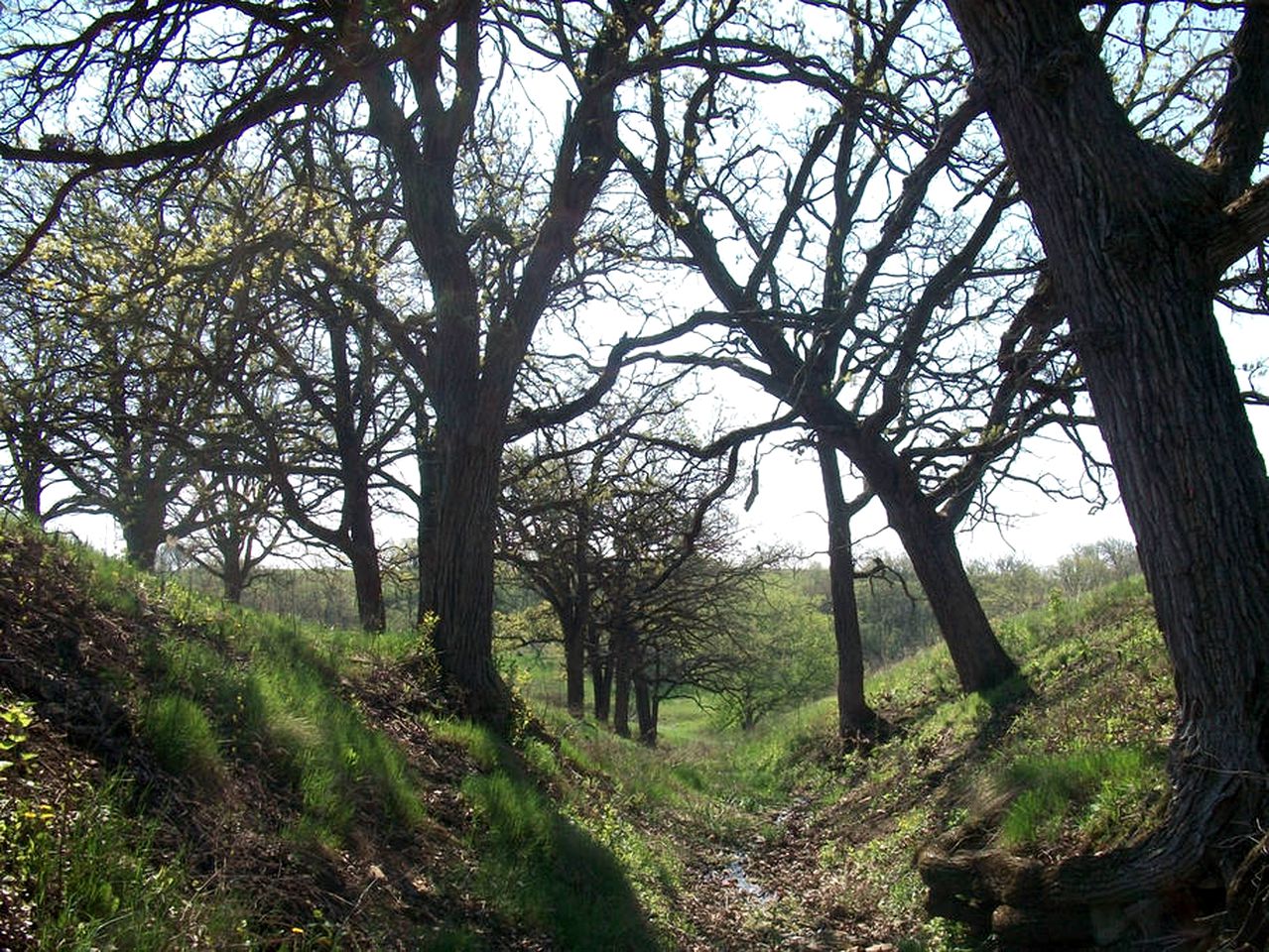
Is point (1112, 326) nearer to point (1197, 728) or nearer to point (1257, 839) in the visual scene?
point (1197, 728)

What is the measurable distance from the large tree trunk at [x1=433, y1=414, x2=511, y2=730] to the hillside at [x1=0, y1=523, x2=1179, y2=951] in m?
0.40

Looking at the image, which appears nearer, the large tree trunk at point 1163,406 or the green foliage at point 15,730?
the green foliage at point 15,730

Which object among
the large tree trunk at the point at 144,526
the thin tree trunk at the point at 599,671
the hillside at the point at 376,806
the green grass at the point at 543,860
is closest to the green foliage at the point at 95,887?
the hillside at the point at 376,806

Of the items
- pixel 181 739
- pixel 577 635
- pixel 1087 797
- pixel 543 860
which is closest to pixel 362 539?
pixel 577 635

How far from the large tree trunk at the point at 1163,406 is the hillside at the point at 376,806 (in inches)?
20.4

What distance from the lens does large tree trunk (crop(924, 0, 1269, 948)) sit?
4262 millimetres

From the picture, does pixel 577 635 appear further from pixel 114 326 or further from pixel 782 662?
pixel 782 662

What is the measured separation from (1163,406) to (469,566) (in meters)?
6.25

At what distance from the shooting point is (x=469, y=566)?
8.77 meters

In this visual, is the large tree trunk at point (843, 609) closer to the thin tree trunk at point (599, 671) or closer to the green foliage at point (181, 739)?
the thin tree trunk at point (599, 671)

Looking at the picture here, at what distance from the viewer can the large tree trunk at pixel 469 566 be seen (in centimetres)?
862

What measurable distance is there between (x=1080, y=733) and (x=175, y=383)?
9263 mm

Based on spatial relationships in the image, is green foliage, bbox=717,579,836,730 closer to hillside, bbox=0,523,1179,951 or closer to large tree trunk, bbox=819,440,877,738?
large tree trunk, bbox=819,440,877,738

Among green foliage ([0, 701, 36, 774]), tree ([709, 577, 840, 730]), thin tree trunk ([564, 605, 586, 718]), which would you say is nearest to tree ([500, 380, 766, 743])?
thin tree trunk ([564, 605, 586, 718])
